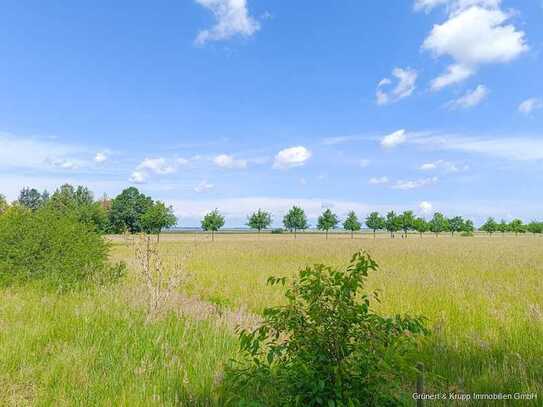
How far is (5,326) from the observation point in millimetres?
5723

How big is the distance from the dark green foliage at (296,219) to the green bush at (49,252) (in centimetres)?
7234

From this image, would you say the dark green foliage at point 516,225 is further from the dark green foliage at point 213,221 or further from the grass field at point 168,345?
the grass field at point 168,345

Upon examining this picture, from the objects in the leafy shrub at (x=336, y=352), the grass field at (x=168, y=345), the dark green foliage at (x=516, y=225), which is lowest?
the grass field at (x=168, y=345)

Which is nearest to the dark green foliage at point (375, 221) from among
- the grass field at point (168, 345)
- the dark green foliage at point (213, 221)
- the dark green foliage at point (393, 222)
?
the dark green foliage at point (393, 222)

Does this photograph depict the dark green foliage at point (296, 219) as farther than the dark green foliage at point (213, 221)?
Yes

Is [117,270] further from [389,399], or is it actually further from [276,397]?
[389,399]

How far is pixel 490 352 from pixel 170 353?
455 cm

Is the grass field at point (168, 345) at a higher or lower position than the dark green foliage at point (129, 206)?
lower

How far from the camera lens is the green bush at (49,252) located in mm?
8938

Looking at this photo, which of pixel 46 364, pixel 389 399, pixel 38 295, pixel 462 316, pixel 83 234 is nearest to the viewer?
pixel 389 399

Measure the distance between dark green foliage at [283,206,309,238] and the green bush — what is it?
237 ft

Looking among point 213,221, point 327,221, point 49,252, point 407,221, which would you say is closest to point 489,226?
point 407,221

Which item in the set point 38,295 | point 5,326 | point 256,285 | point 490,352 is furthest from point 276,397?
point 256,285

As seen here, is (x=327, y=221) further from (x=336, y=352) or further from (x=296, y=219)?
(x=336, y=352)
